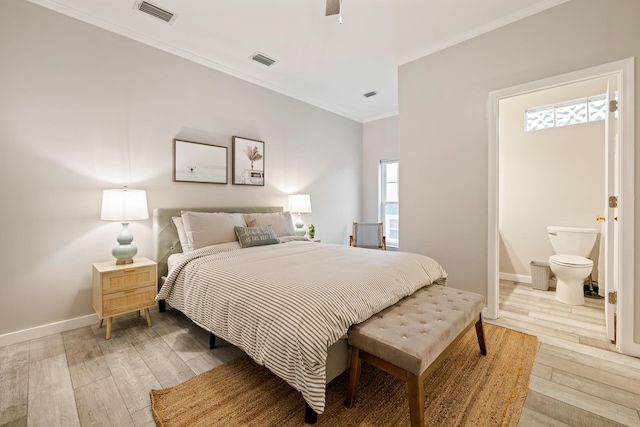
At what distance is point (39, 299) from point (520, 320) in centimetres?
439

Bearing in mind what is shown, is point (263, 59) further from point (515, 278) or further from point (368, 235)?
point (515, 278)

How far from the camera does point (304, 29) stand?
2.77 m

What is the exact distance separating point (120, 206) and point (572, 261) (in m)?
4.60

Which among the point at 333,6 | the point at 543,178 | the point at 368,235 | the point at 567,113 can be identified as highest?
the point at 333,6

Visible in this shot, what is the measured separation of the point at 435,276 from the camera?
7.72 feet

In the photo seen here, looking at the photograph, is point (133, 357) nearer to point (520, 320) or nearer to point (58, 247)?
point (58, 247)

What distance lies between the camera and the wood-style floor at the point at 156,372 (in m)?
1.50

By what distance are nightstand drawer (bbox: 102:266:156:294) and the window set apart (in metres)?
4.18

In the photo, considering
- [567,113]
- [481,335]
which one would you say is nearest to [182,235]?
[481,335]

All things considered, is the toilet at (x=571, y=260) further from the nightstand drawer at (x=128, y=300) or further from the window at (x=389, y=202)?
the nightstand drawer at (x=128, y=300)

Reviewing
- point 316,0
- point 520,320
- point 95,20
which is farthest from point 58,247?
point 520,320

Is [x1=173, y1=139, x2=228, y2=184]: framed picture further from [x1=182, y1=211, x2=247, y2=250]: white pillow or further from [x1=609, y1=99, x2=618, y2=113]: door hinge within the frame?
[x1=609, y1=99, x2=618, y2=113]: door hinge

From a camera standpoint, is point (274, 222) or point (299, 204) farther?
point (299, 204)

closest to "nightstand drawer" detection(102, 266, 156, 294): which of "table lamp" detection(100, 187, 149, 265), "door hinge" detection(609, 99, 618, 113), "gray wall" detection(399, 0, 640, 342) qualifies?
"table lamp" detection(100, 187, 149, 265)
